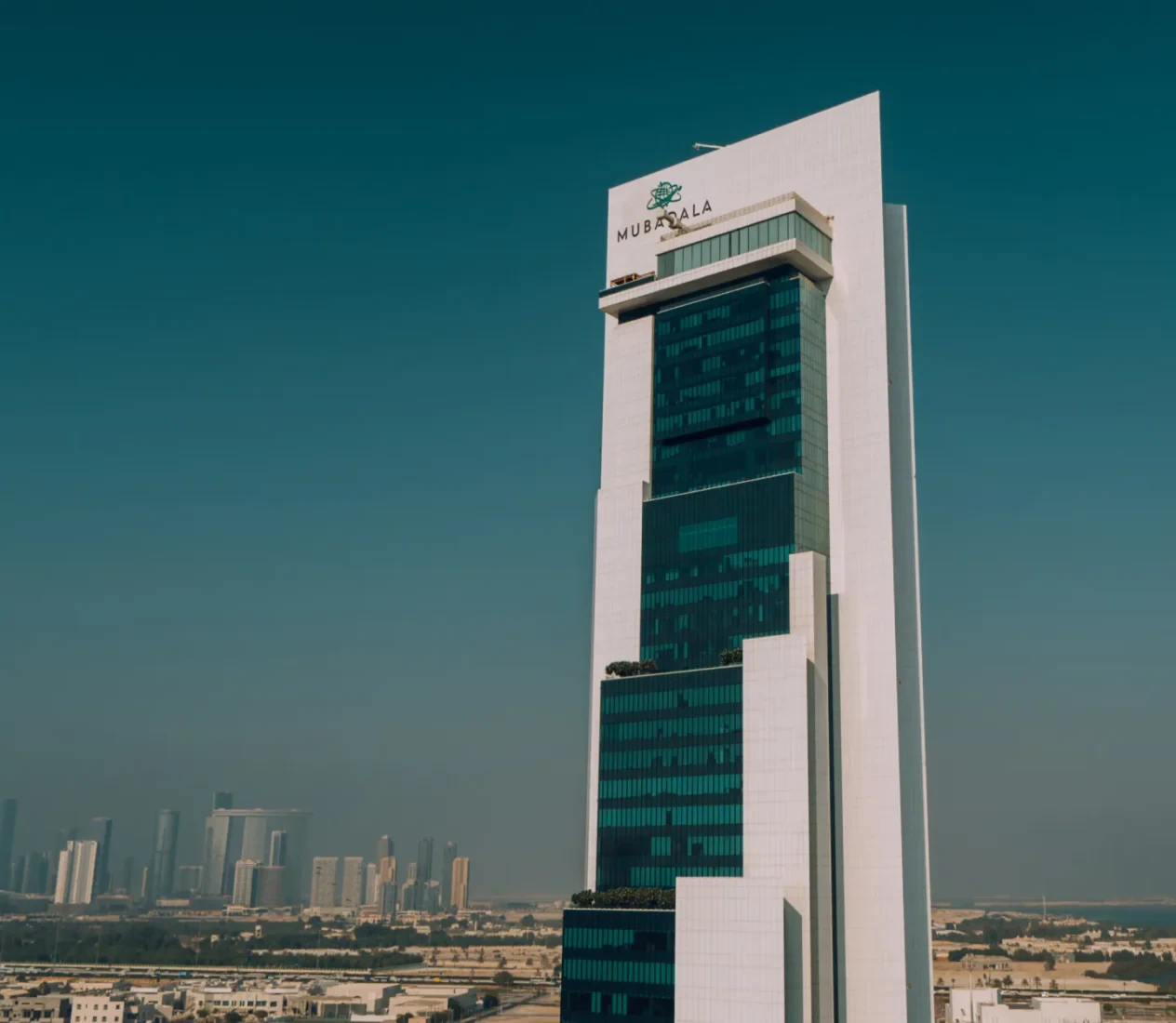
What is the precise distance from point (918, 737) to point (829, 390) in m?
35.9

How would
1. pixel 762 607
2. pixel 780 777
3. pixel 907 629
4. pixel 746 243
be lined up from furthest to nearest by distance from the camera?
pixel 746 243, pixel 762 607, pixel 907 629, pixel 780 777

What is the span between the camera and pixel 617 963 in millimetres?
117062

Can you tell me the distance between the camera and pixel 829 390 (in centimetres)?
12988

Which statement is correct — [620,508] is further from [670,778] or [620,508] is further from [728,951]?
[728,951]

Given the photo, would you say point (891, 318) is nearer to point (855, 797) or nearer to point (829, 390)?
point (829, 390)

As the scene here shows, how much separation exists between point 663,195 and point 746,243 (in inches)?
697

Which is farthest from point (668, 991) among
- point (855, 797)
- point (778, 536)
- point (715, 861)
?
point (778, 536)

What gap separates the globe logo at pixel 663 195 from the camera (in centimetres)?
14788

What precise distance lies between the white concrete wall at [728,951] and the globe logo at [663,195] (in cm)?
7745

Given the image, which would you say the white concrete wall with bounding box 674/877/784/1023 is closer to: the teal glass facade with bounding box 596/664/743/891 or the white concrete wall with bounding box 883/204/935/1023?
the teal glass facade with bounding box 596/664/743/891

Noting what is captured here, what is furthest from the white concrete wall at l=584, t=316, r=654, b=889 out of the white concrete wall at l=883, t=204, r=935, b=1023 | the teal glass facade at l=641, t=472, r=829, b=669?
the white concrete wall at l=883, t=204, r=935, b=1023

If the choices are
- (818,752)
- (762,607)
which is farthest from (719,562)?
(818,752)

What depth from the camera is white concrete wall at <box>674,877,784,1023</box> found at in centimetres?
10556

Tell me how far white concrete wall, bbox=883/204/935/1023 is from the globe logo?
25757mm
